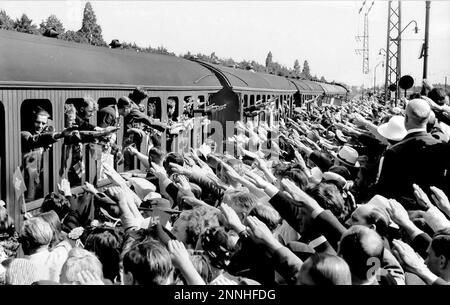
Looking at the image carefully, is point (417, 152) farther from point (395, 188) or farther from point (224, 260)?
point (224, 260)

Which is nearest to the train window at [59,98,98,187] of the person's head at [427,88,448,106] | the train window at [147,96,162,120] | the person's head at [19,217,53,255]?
the train window at [147,96,162,120]

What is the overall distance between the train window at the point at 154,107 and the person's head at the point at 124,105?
1.05 metres

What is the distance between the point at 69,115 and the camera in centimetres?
614

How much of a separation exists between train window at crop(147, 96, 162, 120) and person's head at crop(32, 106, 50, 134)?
277cm

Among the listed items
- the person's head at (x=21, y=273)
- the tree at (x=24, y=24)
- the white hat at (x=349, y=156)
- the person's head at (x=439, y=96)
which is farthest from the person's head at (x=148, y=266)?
the tree at (x=24, y=24)

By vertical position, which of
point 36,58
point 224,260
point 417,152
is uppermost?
point 36,58

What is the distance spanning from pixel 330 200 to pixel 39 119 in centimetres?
302

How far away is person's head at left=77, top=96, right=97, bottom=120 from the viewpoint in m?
6.31

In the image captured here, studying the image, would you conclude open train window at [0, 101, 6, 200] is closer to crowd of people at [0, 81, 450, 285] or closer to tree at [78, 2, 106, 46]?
crowd of people at [0, 81, 450, 285]

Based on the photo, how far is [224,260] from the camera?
12.0 ft

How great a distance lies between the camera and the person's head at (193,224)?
151 inches

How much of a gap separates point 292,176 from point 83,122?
8.06ft
